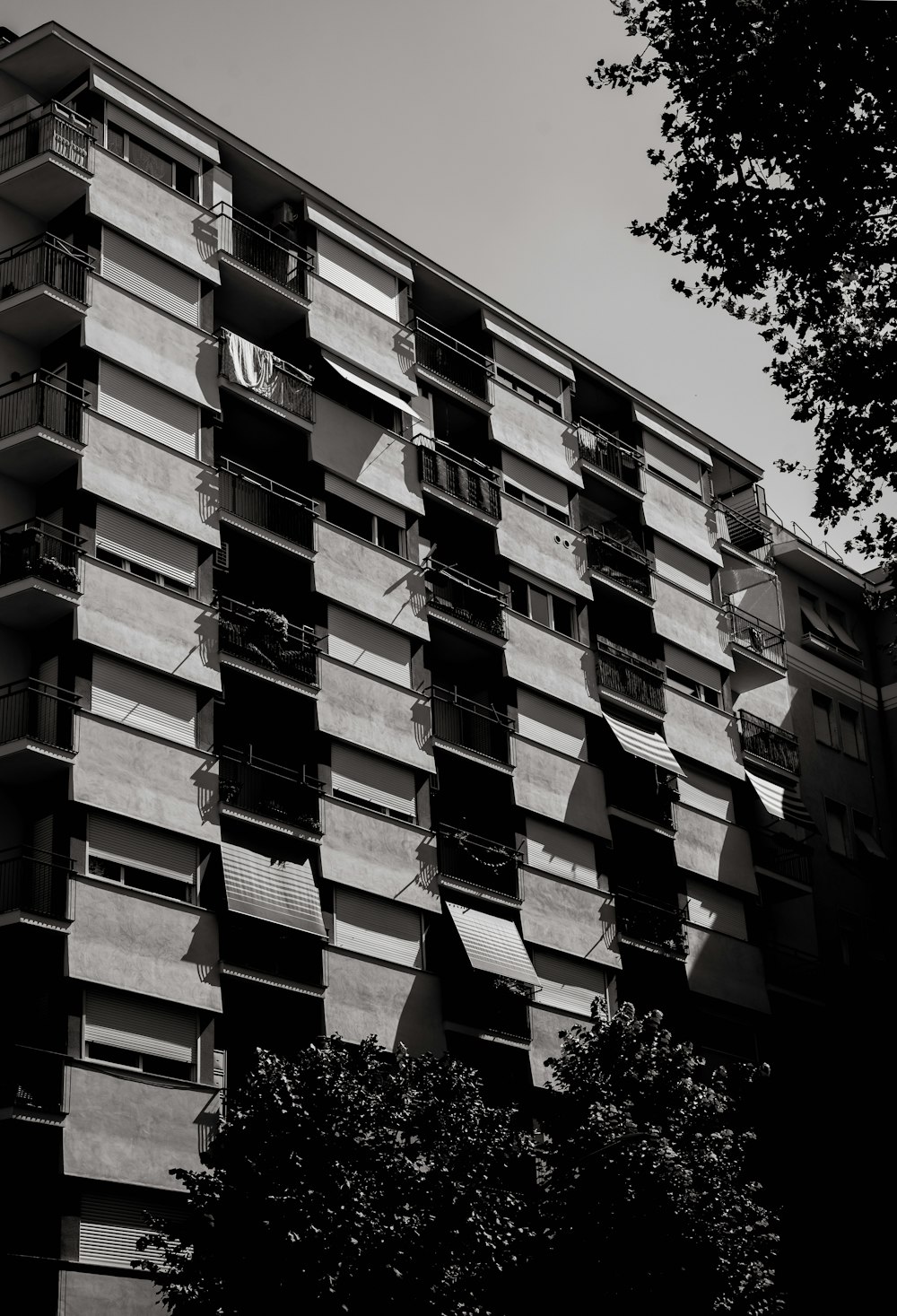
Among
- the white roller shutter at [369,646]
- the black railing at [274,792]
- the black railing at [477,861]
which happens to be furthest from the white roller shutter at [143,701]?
the black railing at [477,861]

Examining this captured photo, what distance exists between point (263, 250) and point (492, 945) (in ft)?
58.7

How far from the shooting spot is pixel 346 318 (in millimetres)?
46531

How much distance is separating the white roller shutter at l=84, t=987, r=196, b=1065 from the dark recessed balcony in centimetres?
1667

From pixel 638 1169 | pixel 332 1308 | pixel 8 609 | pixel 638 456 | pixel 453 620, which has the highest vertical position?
pixel 638 456

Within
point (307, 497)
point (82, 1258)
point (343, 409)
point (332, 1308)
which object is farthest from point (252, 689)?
point (332, 1308)

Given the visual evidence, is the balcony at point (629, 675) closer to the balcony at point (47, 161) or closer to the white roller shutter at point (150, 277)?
the white roller shutter at point (150, 277)

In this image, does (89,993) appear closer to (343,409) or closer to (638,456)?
(343,409)

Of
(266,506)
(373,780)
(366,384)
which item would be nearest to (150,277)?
(266,506)

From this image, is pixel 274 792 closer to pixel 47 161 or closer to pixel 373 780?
pixel 373 780

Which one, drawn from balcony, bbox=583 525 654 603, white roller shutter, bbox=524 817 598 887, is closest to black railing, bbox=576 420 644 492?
balcony, bbox=583 525 654 603

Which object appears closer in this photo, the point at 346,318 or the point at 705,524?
the point at 346,318

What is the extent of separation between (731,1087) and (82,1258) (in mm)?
18179

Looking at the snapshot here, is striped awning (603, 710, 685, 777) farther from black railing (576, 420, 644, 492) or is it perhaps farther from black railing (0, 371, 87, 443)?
black railing (0, 371, 87, 443)

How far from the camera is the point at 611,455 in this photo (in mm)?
53750
